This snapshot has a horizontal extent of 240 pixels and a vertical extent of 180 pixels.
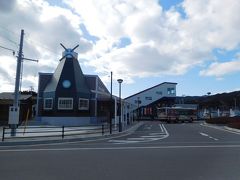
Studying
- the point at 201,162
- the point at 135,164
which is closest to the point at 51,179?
the point at 135,164

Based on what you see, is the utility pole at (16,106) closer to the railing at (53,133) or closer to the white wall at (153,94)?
the railing at (53,133)

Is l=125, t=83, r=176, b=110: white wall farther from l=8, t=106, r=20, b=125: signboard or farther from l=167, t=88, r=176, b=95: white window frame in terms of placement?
l=8, t=106, r=20, b=125: signboard

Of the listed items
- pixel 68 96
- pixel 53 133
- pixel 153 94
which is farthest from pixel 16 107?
pixel 153 94

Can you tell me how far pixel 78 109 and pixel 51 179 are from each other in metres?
43.1

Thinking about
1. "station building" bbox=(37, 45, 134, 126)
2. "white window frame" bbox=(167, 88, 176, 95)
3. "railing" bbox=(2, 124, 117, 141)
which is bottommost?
"railing" bbox=(2, 124, 117, 141)

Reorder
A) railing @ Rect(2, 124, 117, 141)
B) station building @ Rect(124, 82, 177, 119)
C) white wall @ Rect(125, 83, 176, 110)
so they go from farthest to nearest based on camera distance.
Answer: white wall @ Rect(125, 83, 176, 110)
station building @ Rect(124, 82, 177, 119)
railing @ Rect(2, 124, 117, 141)

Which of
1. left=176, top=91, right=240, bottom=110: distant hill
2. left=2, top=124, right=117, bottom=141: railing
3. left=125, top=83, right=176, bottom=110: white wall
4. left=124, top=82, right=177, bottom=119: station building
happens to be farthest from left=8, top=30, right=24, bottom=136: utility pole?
left=176, top=91, right=240, bottom=110: distant hill

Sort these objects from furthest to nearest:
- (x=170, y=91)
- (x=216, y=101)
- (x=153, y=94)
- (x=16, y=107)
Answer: (x=216, y=101), (x=170, y=91), (x=153, y=94), (x=16, y=107)

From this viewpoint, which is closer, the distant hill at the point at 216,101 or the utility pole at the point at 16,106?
the utility pole at the point at 16,106

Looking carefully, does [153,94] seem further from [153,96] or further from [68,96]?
[68,96]

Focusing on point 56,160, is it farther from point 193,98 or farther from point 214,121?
point 193,98

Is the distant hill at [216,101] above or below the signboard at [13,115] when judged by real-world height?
above

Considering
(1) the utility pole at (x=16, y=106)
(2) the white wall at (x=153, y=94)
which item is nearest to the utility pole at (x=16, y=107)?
(1) the utility pole at (x=16, y=106)

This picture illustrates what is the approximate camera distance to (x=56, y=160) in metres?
12.5
